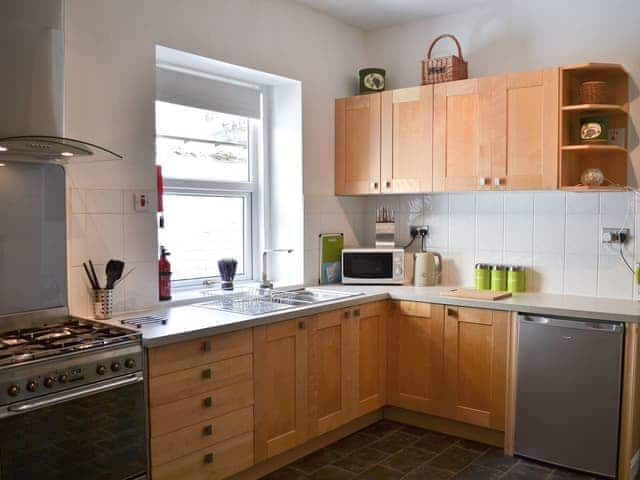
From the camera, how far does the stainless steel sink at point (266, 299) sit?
9.83ft

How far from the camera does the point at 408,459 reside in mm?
3135

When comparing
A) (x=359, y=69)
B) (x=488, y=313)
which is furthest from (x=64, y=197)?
(x=359, y=69)

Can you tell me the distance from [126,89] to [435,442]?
8.37 ft

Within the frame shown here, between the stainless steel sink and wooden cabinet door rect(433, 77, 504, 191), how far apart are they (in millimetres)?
954

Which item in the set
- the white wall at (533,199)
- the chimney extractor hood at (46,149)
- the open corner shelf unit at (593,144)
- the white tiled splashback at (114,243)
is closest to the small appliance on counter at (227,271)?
the white tiled splashback at (114,243)

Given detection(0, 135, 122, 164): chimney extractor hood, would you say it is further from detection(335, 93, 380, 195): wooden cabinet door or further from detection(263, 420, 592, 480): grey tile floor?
detection(335, 93, 380, 195): wooden cabinet door

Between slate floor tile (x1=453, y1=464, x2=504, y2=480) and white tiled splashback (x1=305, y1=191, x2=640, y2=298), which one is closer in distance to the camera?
slate floor tile (x1=453, y1=464, x2=504, y2=480)

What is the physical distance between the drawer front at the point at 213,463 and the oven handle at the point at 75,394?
410mm

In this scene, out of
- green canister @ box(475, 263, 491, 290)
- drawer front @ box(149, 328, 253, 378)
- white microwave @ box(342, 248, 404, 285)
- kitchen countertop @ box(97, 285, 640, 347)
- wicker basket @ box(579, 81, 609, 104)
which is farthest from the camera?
white microwave @ box(342, 248, 404, 285)

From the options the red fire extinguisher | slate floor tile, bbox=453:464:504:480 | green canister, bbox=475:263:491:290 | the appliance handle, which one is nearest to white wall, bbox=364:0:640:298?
green canister, bbox=475:263:491:290

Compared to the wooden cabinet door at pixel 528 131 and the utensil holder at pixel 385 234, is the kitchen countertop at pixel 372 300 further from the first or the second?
the wooden cabinet door at pixel 528 131

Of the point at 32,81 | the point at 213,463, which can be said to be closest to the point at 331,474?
the point at 213,463

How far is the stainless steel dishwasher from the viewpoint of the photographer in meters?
Result: 2.84

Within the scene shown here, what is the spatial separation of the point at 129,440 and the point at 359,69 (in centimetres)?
311
